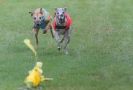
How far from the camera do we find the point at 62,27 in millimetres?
16688

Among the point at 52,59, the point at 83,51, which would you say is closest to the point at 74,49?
the point at 83,51

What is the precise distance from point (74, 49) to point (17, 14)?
897 centimetres

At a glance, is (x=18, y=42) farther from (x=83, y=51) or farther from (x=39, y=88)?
(x=39, y=88)

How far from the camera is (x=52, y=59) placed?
50.9ft

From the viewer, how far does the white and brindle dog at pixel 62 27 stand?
54.1ft

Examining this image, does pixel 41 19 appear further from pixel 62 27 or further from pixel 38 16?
pixel 62 27

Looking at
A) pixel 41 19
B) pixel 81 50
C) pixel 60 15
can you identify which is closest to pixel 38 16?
pixel 41 19

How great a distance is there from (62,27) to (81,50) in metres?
0.87

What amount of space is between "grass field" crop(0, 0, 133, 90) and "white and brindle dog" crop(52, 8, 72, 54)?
0.29 metres

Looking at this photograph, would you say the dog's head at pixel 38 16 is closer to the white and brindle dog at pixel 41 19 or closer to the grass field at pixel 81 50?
the white and brindle dog at pixel 41 19

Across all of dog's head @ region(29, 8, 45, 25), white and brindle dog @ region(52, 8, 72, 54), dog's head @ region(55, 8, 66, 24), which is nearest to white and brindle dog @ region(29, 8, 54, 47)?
dog's head @ region(29, 8, 45, 25)

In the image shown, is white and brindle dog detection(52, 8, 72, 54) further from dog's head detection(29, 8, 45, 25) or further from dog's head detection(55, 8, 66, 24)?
dog's head detection(29, 8, 45, 25)

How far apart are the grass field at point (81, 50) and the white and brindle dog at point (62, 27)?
0.29m

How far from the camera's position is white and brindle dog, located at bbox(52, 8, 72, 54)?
54.1 feet
